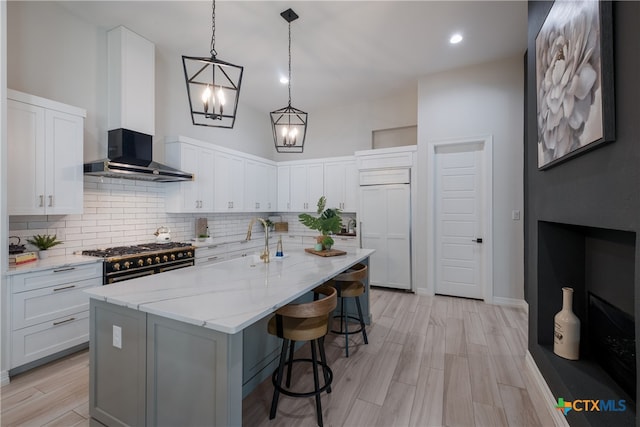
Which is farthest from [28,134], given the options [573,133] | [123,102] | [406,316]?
[406,316]

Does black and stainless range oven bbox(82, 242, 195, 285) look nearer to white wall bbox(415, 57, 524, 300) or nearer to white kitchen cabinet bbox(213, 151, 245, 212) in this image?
white kitchen cabinet bbox(213, 151, 245, 212)

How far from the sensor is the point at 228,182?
474 cm

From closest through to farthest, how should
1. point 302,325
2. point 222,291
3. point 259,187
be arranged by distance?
point 222,291, point 302,325, point 259,187

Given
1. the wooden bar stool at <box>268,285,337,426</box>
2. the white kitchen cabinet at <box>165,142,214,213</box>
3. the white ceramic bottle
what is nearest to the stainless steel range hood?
the white kitchen cabinet at <box>165,142,214,213</box>

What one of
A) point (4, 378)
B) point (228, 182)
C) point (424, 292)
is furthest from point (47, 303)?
point (424, 292)

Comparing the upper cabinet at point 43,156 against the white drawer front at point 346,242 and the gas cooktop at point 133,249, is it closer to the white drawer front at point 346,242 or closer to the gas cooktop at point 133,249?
the gas cooktop at point 133,249

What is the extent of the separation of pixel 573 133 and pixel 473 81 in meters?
3.12

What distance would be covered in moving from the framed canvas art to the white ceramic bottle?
974mm

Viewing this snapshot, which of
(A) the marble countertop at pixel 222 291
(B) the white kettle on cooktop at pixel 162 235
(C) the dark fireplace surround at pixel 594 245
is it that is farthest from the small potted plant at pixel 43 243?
(C) the dark fireplace surround at pixel 594 245

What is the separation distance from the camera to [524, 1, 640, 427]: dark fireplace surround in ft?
3.62

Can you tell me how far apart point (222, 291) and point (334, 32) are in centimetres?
315

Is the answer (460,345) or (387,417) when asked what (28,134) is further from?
(460,345)

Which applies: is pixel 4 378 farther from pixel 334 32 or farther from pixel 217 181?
pixel 334 32

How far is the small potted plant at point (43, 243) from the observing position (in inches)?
104
